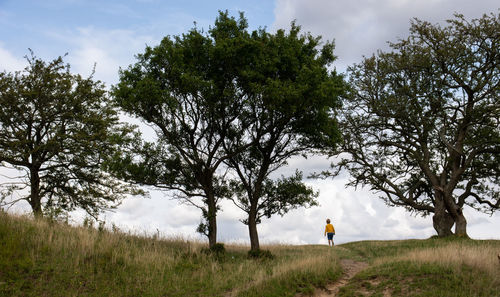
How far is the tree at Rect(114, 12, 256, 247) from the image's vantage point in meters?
19.4

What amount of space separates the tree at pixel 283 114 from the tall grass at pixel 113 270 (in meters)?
5.69

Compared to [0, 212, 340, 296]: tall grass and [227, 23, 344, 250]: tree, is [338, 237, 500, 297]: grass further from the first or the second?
[227, 23, 344, 250]: tree

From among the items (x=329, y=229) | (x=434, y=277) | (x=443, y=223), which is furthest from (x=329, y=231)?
(x=434, y=277)

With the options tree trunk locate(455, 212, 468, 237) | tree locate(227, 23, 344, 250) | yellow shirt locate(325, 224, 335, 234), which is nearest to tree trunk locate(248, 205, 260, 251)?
tree locate(227, 23, 344, 250)

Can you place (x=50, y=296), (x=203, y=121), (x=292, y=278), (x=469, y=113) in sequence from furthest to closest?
(x=469, y=113) → (x=203, y=121) → (x=292, y=278) → (x=50, y=296)

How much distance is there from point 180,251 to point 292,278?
6451 mm

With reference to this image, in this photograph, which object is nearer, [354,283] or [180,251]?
[354,283]

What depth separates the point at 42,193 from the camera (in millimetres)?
27078

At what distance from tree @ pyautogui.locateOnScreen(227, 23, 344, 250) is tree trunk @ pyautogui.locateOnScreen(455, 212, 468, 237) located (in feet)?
42.2

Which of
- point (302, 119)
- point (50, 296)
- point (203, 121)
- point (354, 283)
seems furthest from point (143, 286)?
point (302, 119)

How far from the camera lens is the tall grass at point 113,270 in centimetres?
1268

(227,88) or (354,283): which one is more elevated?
(227,88)

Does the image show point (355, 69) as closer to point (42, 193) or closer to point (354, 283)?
point (354, 283)

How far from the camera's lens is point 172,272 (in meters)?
14.9
